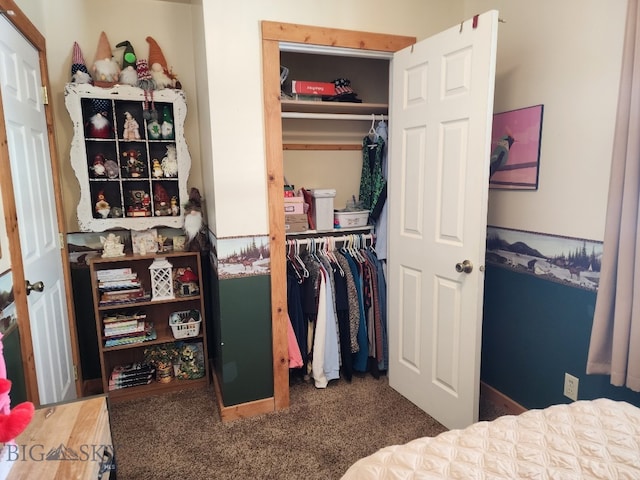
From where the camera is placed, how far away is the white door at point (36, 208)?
5.44 feet

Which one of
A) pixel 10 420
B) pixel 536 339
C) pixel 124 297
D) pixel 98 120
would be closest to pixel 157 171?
pixel 98 120

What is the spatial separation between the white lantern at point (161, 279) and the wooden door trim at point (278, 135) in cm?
72

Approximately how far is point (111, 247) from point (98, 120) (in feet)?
2.44

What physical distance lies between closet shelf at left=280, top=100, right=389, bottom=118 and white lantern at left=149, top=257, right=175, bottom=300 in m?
1.17

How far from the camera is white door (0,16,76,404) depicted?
1659mm

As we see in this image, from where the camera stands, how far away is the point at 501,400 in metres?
2.31

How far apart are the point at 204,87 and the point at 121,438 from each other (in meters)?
1.92

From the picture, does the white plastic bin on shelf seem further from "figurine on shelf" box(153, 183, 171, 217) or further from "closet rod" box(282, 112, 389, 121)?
"figurine on shelf" box(153, 183, 171, 217)

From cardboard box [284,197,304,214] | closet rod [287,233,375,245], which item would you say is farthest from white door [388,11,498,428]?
cardboard box [284,197,304,214]

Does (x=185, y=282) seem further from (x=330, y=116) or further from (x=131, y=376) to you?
(x=330, y=116)

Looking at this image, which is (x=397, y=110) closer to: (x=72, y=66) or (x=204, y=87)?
(x=204, y=87)

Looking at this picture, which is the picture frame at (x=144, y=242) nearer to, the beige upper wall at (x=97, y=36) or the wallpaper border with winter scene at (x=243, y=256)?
the beige upper wall at (x=97, y=36)

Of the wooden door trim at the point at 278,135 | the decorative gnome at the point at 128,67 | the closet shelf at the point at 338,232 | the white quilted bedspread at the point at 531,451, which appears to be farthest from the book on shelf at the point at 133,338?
the white quilted bedspread at the point at 531,451

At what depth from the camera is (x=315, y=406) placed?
7.84 feet
